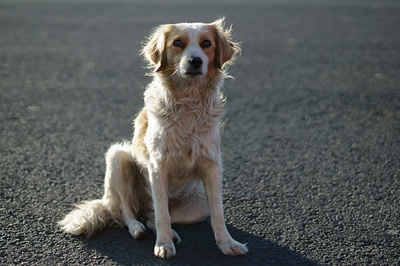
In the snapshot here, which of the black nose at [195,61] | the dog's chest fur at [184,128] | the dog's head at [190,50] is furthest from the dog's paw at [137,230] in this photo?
the black nose at [195,61]

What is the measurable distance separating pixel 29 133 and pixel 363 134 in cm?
436

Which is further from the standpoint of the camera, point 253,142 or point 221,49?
point 253,142

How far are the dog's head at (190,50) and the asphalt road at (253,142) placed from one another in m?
1.34

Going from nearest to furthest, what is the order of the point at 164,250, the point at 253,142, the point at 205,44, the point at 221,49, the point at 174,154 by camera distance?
the point at 164,250 → the point at 174,154 → the point at 205,44 → the point at 221,49 → the point at 253,142

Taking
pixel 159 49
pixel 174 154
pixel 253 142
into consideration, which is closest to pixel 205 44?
pixel 159 49

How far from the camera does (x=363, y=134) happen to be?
6.01 m

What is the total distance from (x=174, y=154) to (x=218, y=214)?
57cm

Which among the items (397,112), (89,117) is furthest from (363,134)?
(89,117)

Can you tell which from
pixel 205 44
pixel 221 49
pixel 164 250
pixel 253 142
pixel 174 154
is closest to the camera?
pixel 164 250

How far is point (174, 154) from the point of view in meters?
3.54

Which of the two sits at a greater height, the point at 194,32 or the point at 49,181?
the point at 194,32

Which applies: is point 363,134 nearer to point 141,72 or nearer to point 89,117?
point 89,117

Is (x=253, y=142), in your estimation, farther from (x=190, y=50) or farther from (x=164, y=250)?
(x=164, y=250)

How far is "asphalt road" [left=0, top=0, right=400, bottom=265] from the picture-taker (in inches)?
144
